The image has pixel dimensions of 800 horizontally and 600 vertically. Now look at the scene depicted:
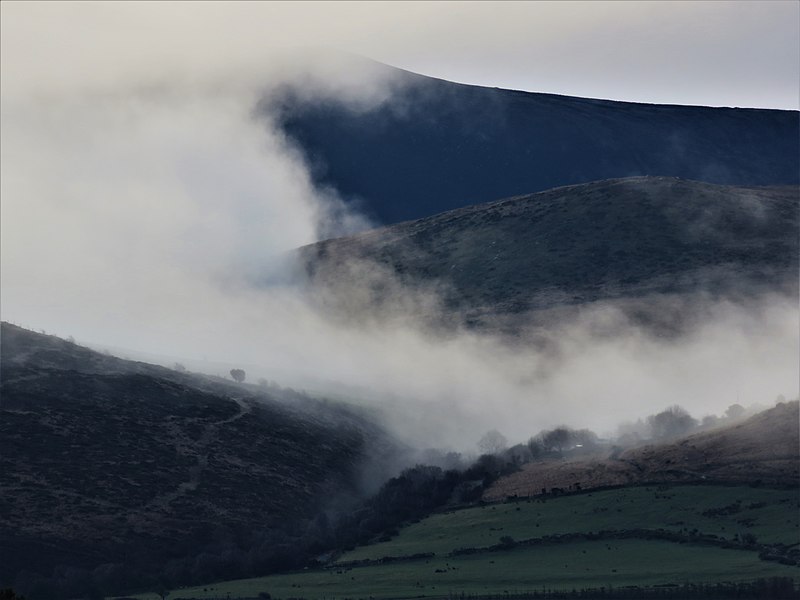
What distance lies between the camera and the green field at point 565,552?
8531cm

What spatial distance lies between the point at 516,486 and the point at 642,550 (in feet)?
82.4

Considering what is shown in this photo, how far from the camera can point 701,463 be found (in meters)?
112

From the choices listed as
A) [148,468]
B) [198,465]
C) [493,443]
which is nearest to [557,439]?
[493,443]

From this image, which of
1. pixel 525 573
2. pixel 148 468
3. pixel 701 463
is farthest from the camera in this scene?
pixel 148 468

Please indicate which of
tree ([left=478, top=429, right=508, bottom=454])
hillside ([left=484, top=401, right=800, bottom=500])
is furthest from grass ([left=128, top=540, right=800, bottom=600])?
tree ([left=478, top=429, right=508, bottom=454])

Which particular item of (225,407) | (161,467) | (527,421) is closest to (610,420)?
(527,421)

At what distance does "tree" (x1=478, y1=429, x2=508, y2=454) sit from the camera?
134375 mm

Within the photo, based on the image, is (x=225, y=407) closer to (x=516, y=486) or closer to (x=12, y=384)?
(x=12, y=384)

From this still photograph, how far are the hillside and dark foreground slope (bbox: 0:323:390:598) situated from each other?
16.7m

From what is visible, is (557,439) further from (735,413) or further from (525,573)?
(525,573)

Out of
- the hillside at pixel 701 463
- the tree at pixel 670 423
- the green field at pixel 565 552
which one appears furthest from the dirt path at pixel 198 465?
the tree at pixel 670 423

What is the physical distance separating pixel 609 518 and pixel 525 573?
14210mm

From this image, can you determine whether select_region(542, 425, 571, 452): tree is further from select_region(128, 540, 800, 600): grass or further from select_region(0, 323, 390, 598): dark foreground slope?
select_region(128, 540, 800, 600): grass

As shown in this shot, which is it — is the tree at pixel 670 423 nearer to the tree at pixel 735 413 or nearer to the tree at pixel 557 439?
the tree at pixel 735 413
